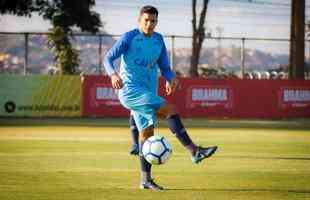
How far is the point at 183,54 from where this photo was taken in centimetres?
4084

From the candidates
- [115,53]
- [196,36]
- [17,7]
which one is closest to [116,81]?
[115,53]

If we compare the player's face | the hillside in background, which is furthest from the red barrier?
the player's face

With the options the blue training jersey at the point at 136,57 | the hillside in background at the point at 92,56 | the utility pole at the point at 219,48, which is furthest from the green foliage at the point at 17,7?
the blue training jersey at the point at 136,57

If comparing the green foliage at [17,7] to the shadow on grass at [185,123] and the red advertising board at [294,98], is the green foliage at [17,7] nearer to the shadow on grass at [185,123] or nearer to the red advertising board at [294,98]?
the shadow on grass at [185,123]

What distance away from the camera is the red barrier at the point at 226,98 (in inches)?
1336

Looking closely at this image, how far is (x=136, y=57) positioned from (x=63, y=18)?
2867 centimetres

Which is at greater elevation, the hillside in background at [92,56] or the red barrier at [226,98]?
the hillside in background at [92,56]

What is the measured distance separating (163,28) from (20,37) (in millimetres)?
5616

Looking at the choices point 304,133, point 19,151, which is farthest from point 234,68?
point 19,151

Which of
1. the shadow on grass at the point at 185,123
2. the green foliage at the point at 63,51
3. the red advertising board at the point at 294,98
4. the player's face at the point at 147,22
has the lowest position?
the shadow on grass at the point at 185,123

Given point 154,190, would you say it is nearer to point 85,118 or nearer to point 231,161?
point 231,161

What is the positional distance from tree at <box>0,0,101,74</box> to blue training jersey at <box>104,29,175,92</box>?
86.0 ft

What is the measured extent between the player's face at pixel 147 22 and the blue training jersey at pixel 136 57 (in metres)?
0.10

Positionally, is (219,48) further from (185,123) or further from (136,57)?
(136,57)
